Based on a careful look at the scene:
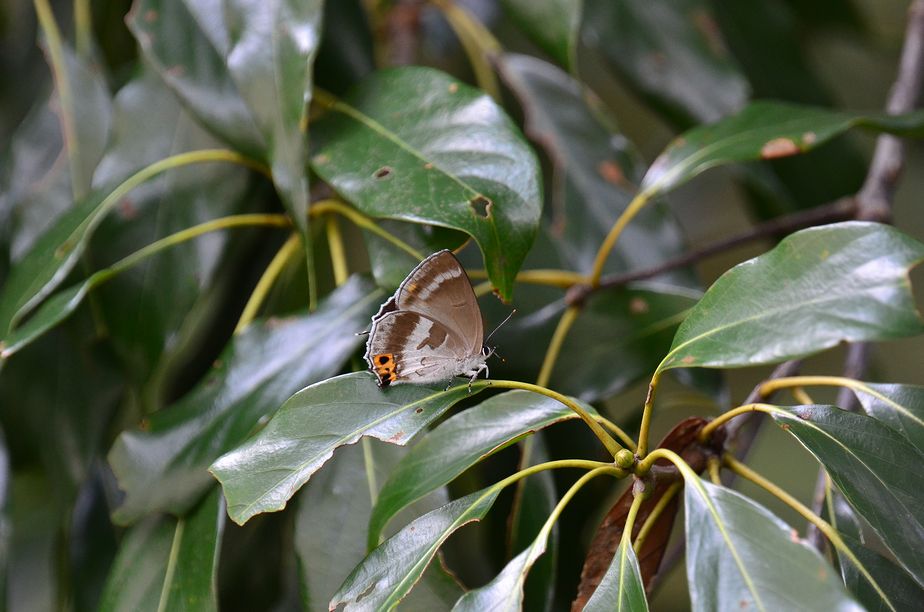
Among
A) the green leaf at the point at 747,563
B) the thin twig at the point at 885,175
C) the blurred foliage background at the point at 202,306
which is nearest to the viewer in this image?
the green leaf at the point at 747,563

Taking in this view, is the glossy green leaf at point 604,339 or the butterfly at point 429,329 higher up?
the butterfly at point 429,329

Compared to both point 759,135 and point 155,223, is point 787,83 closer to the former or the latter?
point 759,135

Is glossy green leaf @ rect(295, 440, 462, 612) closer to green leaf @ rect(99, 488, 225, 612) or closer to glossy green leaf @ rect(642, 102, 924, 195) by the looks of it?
green leaf @ rect(99, 488, 225, 612)

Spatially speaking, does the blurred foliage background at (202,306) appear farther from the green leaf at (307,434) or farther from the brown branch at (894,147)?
the green leaf at (307,434)

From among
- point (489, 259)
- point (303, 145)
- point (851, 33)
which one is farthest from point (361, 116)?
point (851, 33)

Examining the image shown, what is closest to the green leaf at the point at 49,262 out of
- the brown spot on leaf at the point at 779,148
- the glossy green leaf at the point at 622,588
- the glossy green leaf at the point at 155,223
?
the glossy green leaf at the point at 155,223

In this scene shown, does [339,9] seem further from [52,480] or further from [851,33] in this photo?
[851,33]

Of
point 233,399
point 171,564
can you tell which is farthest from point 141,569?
point 233,399
